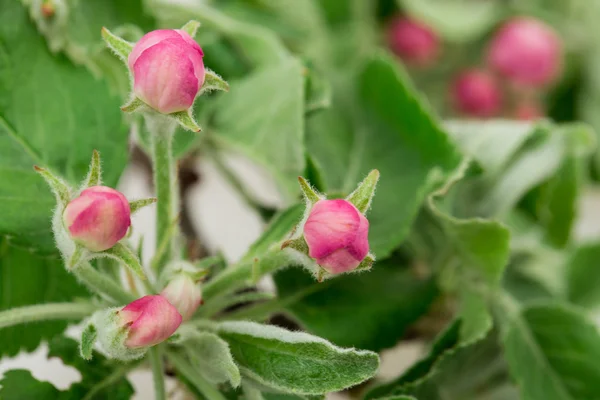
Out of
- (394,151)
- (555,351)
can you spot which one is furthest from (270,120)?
(555,351)

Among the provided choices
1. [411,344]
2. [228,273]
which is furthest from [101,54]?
[411,344]

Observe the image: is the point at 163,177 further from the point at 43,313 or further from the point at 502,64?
the point at 502,64

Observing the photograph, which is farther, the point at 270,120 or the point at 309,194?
the point at 270,120

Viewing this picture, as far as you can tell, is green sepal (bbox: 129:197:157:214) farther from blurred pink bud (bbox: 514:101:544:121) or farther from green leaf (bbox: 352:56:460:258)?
blurred pink bud (bbox: 514:101:544:121)

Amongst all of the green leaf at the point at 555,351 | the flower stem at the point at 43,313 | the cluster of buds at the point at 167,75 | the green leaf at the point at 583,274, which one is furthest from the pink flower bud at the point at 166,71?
the green leaf at the point at 583,274

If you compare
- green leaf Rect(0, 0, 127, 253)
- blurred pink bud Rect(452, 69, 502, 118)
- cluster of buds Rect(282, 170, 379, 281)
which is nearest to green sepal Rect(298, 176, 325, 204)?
cluster of buds Rect(282, 170, 379, 281)
